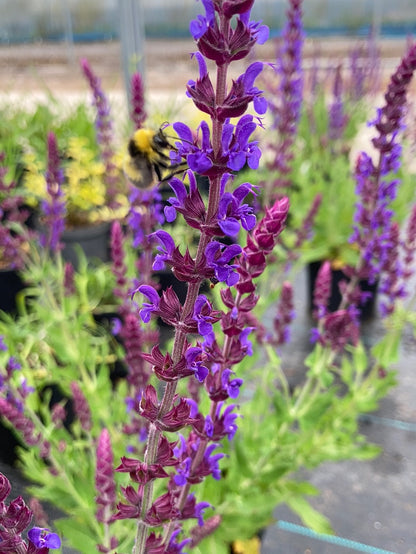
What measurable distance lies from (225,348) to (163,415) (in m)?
0.21

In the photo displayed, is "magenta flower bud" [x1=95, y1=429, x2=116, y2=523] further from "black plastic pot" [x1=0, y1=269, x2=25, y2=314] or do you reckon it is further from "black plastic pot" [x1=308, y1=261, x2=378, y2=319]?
"black plastic pot" [x1=308, y1=261, x2=378, y2=319]

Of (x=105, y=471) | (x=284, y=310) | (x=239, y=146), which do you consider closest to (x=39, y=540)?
(x=105, y=471)

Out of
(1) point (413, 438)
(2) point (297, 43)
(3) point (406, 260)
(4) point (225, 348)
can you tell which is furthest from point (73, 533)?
(2) point (297, 43)

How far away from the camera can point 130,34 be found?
346 cm

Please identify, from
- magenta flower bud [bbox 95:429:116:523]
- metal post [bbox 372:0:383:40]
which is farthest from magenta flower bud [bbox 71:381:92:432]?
metal post [bbox 372:0:383:40]

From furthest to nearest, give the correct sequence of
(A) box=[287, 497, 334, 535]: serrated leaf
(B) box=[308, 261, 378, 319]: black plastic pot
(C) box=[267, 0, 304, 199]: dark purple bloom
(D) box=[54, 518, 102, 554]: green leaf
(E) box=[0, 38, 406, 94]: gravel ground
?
(E) box=[0, 38, 406, 94]: gravel ground, (B) box=[308, 261, 378, 319]: black plastic pot, (C) box=[267, 0, 304, 199]: dark purple bloom, (A) box=[287, 497, 334, 535]: serrated leaf, (D) box=[54, 518, 102, 554]: green leaf

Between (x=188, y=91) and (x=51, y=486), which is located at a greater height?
(x=188, y=91)

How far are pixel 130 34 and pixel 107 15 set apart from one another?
16.5 inches

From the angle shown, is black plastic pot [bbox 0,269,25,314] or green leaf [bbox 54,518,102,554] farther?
black plastic pot [bbox 0,269,25,314]

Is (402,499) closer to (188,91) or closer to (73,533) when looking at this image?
(73,533)

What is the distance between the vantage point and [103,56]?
3.99 meters

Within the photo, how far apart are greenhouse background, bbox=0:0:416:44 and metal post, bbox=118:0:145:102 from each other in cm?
4

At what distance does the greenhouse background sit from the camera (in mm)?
3719

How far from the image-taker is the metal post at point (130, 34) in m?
3.36
